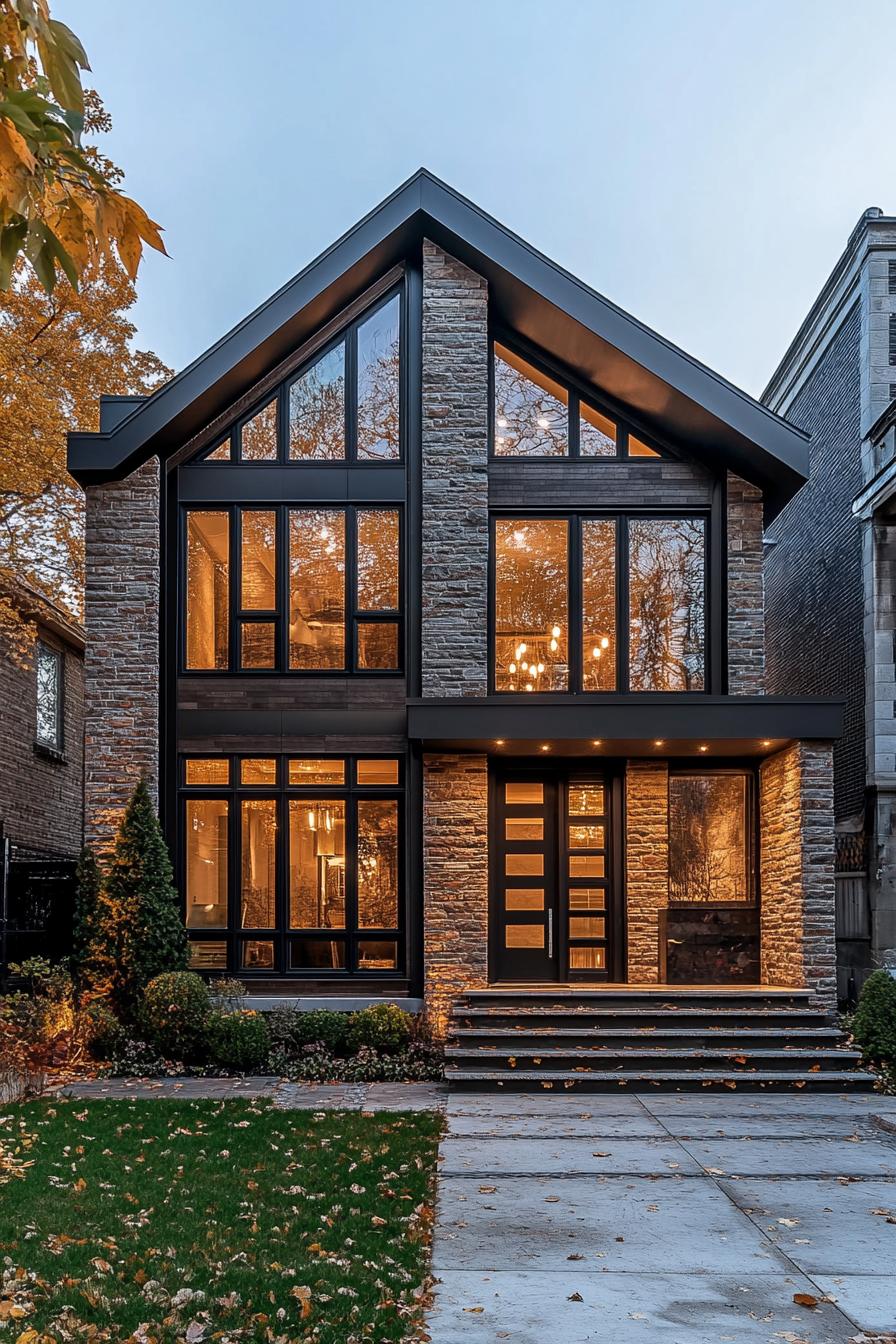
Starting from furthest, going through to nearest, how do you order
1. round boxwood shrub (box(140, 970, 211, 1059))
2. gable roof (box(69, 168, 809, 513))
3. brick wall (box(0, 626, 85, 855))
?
brick wall (box(0, 626, 85, 855)) < gable roof (box(69, 168, 809, 513)) < round boxwood shrub (box(140, 970, 211, 1059))

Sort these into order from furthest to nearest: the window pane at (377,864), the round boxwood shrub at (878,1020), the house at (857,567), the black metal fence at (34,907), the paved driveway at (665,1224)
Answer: the house at (857,567)
the window pane at (377,864)
the black metal fence at (34,907)
the round boxwood shrub at (878,1020)
the paved driveway at (665,1224)

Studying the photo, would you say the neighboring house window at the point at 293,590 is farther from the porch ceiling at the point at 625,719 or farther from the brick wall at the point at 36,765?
the brick wall at the point at 36,765

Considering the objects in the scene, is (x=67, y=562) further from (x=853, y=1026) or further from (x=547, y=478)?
(x=853, y=1026)

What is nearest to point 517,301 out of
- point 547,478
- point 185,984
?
point 547,478

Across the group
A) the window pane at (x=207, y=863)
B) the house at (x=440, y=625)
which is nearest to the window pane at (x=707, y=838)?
the house at (x=440, y=625)

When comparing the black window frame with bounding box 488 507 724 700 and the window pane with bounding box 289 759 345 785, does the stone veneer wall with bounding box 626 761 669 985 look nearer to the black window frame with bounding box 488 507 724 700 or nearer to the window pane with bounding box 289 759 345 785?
the black window frame with bounding box 488 507 724 700

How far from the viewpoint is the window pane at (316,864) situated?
42.1 feet

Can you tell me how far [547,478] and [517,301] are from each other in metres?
2.01

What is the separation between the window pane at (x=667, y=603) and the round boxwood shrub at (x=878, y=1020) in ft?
12.5

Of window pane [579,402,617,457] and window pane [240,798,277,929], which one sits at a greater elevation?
window pane [579,402,617,457]

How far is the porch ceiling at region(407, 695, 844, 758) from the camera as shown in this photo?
1206 cm

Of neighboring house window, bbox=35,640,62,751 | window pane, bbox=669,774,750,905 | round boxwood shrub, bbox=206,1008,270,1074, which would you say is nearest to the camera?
round boxwood shrub, bbox=206,1008,270,1074

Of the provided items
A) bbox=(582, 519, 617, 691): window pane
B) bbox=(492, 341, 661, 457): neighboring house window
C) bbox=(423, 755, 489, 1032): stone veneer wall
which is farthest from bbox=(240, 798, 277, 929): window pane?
bbox=(492, 341, 661, 457): neighboring house window

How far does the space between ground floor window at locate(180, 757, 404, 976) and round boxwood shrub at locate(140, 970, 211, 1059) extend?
1358mm
